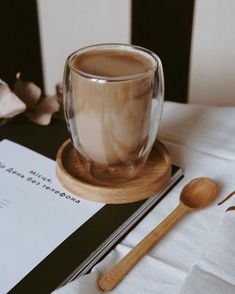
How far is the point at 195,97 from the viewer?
3.28 feet

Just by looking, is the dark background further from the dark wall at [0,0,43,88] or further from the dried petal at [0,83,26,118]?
the dried petal at [0,83,26,118]

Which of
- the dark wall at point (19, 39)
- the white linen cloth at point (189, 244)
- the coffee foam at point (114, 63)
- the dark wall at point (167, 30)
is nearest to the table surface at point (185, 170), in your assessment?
the white linen cloth at point (189, 244)

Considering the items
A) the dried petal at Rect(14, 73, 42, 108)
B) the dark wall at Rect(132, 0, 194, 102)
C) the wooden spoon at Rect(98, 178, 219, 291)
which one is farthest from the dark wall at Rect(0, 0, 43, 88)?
the wooden spoon at Rect(98, 178, 219, 291)

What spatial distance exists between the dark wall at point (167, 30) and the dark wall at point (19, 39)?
253 millimetres

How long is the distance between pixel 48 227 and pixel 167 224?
0.11 metres

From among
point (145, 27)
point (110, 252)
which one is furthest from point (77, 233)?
point (145, 27)

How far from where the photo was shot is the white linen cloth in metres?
0.38

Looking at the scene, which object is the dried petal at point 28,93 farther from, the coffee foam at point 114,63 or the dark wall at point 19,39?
the dark wall at point 19,39

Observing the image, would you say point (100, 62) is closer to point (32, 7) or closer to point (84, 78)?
point (84, 78)

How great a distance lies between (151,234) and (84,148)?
12cm

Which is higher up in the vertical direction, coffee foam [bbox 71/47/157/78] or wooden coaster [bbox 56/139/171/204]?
coffee foam [bbox 71/47/157/78]

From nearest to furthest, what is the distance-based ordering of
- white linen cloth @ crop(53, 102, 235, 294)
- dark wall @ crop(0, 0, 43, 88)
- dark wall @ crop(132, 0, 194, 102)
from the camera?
white linen cloth @ crop(53, 102, 235, 294)
dark wall @ crop(132, 0, 194, 102)
dark wall @ crop(0, 0, 43, 88)

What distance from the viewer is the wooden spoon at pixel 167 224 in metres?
0.39

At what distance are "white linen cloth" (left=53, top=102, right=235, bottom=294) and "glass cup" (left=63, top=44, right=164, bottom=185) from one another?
63 mm
